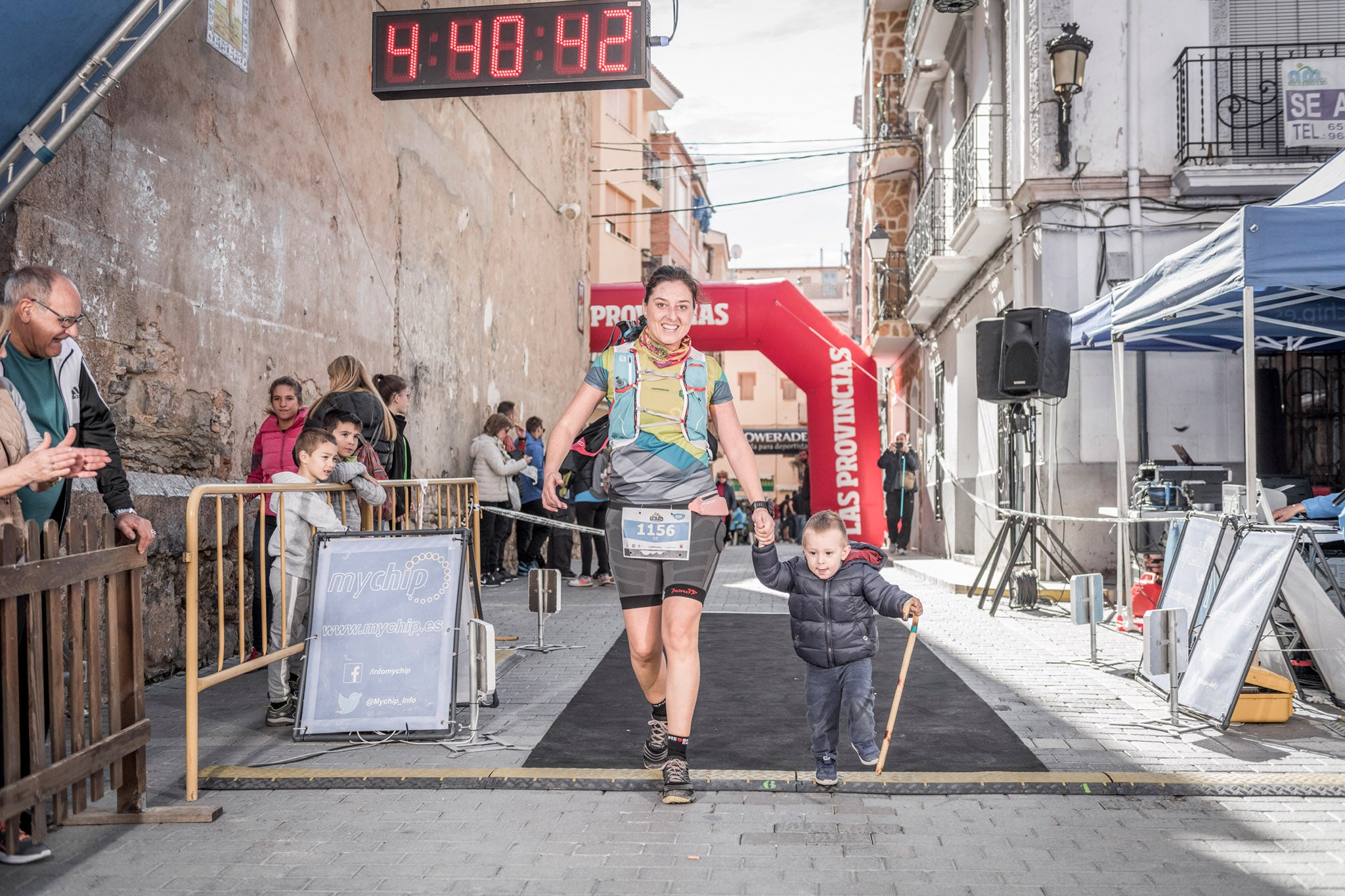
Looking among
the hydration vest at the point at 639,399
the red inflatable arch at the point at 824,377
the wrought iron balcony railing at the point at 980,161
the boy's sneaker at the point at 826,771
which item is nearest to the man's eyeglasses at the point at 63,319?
the hydration vest at the point at 639,399

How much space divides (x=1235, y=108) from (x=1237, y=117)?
3.9 inches

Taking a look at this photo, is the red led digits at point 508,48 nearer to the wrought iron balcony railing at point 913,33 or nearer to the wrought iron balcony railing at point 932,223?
the wrought iron balcony railing at point 932,223

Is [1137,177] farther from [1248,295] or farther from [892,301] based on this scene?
[892,301]

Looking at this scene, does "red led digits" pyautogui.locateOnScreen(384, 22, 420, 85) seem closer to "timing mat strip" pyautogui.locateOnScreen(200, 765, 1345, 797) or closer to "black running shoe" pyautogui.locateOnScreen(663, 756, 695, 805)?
"timing mat strip" pyautogui.locateOnScreen(200, 765, 1345, 797)

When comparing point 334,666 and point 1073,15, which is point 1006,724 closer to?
point 334,666

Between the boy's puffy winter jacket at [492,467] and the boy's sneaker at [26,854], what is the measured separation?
28.5 ft

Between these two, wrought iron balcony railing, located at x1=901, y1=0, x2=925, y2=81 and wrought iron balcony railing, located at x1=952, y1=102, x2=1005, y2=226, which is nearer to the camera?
wrought iron balcony railing, located at x1=952, y1=102, x2=1005, y2=226

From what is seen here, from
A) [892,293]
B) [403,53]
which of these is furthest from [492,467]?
[892,293]

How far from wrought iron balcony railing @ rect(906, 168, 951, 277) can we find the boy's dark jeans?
13.4m

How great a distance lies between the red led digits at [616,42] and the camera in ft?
28.4

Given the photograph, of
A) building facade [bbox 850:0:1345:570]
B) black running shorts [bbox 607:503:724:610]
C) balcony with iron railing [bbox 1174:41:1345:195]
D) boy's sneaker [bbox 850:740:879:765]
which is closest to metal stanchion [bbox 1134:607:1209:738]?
boy's sneaker [bbox 850:740:879:765]

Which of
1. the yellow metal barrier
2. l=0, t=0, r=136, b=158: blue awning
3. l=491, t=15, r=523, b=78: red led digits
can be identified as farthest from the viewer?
l=491, t=15, r=523, b=78: red led digits

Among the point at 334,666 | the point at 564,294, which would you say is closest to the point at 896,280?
the point at 564,294

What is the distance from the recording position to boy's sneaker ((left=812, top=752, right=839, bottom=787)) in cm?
452
